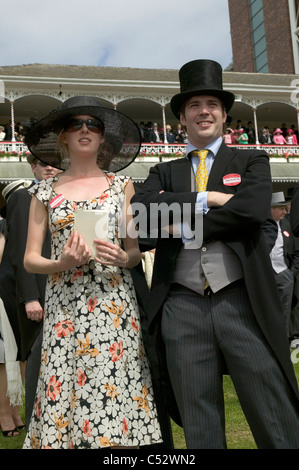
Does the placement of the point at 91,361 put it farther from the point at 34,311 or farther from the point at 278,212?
the point at 278,212

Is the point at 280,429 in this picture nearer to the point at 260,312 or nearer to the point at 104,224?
the point at 260,312

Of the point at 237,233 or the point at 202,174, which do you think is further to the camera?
the point at 202,174

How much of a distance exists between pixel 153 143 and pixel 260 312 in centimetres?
2271

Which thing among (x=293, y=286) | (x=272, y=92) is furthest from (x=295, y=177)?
(x=293, y=286)

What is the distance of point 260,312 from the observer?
261 cm

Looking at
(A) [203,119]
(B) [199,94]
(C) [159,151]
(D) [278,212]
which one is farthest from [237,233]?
(C) [159,151]

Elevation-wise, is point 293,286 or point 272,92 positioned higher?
point 272,92

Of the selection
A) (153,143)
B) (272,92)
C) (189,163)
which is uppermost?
(272,92)

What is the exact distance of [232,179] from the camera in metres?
2.77

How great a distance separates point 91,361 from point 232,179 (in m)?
1.12

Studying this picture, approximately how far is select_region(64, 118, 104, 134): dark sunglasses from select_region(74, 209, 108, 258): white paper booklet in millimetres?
589

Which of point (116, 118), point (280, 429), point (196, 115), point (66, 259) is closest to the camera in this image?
point (280, 429)

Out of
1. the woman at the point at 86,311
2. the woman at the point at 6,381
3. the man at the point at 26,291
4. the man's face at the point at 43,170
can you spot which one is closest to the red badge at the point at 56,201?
the woman at the point at 86,311

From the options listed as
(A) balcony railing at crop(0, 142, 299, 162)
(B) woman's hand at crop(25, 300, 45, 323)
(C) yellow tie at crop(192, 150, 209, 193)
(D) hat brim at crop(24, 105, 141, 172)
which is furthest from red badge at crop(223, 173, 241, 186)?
(A) balcony railing at crop(0, 142, 299, 162)
